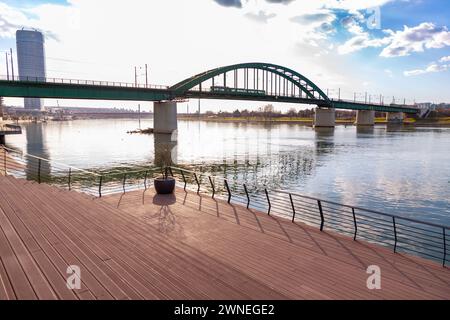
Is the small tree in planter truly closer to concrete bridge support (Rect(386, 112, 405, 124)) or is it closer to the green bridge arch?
the green bridge arch

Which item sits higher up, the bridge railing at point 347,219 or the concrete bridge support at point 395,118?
the concrete bridge support at point 395,118

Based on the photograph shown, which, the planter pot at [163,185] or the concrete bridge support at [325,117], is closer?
the planter pot at [163,185]

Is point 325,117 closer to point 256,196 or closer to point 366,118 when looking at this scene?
point 366,118

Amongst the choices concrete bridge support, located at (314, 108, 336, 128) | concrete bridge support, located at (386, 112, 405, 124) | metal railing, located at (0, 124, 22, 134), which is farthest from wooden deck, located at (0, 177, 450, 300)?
concrete bridge support, located at (386, 112, 405, 124)

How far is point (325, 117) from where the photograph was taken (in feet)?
451

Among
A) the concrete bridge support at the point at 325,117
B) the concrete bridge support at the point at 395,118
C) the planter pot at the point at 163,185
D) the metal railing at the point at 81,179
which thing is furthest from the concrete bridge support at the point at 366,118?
the planter pot at the point at 163,185

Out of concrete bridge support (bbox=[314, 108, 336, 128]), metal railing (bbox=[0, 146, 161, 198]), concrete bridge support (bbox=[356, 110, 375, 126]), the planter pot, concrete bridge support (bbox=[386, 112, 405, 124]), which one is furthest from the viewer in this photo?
concrete bridge support (bbox=[386, 112, 405, 124])

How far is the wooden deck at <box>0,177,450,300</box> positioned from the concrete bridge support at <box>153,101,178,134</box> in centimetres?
6887

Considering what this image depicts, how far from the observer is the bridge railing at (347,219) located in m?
9.40

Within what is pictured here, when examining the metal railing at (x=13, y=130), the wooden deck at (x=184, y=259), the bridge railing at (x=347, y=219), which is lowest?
the bridge railing at (x=347, y=219)

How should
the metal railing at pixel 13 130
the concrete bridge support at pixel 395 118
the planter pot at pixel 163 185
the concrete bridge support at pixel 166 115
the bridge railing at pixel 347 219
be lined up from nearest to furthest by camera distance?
the bridge railing at pixel 347 219 → the planter pot at pixel 163 185 → the metal railing at pixel 13 130 → the concrete bridge support at pixel 166 115 → the concrete bridge support at pixel 395 118

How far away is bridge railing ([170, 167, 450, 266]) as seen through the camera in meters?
9.40

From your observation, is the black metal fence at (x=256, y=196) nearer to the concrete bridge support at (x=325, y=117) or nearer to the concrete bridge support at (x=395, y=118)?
the concrete bridge support at (x=325, y=117)

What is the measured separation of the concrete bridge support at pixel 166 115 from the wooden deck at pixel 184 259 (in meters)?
68.9
